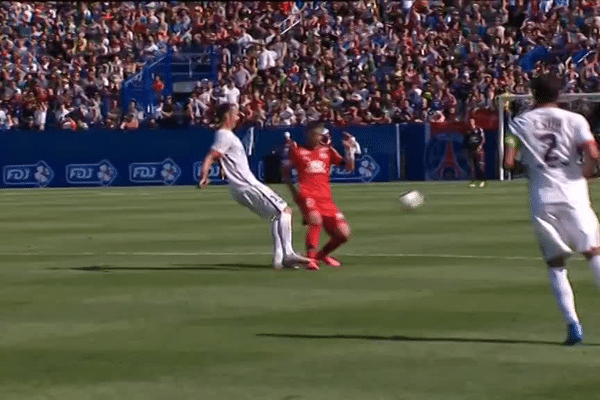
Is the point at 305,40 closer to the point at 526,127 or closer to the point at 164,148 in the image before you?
the point at 164,148

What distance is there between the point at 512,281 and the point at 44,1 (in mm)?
47452

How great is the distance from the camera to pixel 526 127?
11070 millimetres

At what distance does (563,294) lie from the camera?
426 inches

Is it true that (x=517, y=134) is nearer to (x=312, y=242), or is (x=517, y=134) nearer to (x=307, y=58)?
(x=312, y=242)

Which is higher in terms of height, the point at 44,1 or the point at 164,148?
the point at 44,1

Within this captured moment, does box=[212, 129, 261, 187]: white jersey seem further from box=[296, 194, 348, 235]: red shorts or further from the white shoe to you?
the white shoe

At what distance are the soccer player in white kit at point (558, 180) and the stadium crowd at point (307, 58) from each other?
3532cm

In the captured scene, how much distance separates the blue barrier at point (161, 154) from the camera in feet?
159

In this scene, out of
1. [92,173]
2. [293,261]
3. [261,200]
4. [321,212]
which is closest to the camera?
[293,261]

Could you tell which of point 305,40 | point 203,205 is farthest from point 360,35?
point 203,205

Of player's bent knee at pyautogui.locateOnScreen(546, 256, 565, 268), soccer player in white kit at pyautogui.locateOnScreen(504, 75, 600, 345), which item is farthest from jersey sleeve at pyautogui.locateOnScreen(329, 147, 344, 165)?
player's bent knee at pyautogui.locateOnScreen(546, 256, 565, 268)

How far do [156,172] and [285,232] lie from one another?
32.7 metres

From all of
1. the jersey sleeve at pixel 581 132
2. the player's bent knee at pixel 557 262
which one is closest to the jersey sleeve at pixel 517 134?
the jersey sleeve at pixel 581 132

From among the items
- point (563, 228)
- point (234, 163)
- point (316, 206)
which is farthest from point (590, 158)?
point (234, 163)
